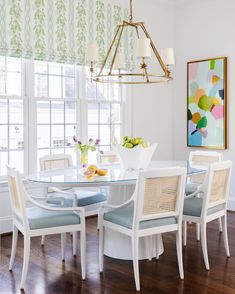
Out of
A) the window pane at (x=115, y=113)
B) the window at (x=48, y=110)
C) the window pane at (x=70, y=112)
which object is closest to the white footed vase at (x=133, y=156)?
the window at (x=48, y=110)

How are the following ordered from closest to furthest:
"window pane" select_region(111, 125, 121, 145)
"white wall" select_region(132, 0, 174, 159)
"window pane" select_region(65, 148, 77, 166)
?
"window pane" select_region(65, 148, 77, 166)
"window pane" select_region(111, 125, 121, 145)
"white wall" select_region(132, 0, 174, 159)

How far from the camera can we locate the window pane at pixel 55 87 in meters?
5.12

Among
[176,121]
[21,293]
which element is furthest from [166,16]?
[21,293]

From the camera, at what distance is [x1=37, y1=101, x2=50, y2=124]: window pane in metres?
5.01

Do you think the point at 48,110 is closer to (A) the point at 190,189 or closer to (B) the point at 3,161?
(B) the point at 3,161

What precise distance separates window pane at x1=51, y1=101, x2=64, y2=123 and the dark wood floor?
167 centimetres

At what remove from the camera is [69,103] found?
5336mm

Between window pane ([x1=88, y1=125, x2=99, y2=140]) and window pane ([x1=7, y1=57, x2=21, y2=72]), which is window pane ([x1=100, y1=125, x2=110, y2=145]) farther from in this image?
window pane ([x1=7, y1=57, x2=21, y2=72])

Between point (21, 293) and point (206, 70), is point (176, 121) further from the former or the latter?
point (21, 293)

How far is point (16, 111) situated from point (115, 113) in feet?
5.23

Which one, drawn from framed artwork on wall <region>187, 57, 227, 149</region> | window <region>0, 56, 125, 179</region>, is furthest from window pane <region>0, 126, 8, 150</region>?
framed artwork on wall <region>187, 57, 227, 149</region>

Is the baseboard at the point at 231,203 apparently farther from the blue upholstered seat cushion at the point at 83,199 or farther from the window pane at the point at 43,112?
the window pane at the point at 43,112

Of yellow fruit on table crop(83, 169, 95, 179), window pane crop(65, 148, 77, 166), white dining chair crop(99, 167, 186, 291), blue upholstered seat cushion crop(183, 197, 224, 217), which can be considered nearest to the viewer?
white dining chair crop(99, 167, 186, 291)

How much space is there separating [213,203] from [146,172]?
3.15 feet
